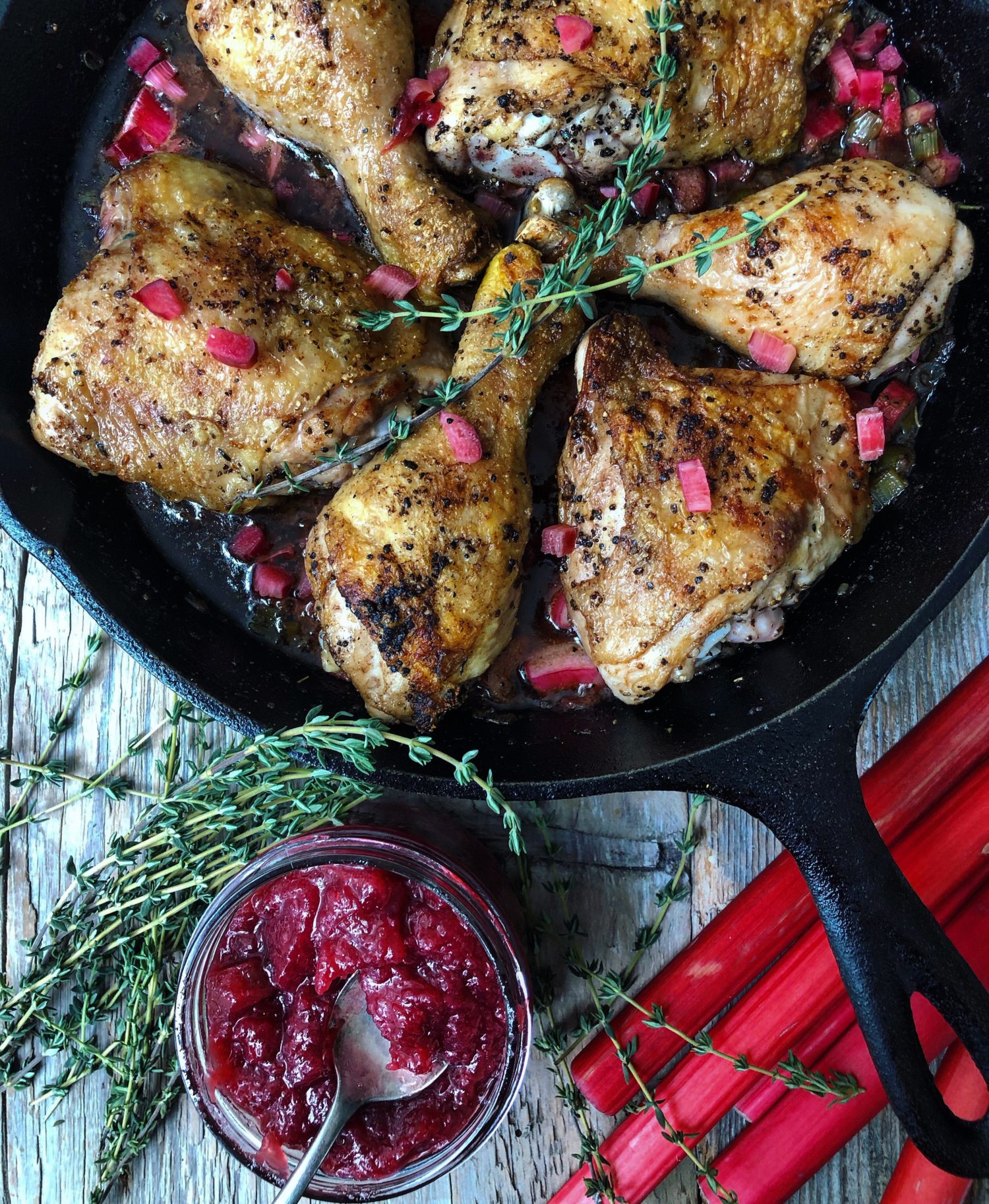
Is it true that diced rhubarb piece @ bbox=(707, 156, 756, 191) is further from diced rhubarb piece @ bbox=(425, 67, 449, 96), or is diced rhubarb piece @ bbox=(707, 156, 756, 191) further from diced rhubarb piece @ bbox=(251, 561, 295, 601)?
diced rhubarb piece @ bbox=(251, 561, 295, 601)

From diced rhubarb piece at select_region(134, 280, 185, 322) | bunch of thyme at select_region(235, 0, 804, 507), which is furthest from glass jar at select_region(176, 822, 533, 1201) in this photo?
diced rhubarb piece at select_region(134, 280, 185, 322)

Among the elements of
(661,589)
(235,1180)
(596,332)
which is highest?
(596,332)

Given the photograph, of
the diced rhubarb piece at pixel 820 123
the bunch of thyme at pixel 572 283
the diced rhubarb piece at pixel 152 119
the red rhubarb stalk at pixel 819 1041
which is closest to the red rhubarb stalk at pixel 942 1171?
the red rhubarb stalk at pixel 819 1041

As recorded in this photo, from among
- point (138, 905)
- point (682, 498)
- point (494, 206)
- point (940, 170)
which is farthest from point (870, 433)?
point (138, 905)

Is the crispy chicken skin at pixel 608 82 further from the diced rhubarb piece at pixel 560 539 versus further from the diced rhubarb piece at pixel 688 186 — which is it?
the diced rhubarb piece at pixel 560 539

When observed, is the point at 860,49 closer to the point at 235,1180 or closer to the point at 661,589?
the point at 661,589

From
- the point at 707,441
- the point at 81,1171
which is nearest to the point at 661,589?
the point at 707,441

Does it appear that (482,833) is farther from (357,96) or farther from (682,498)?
(357,96)
